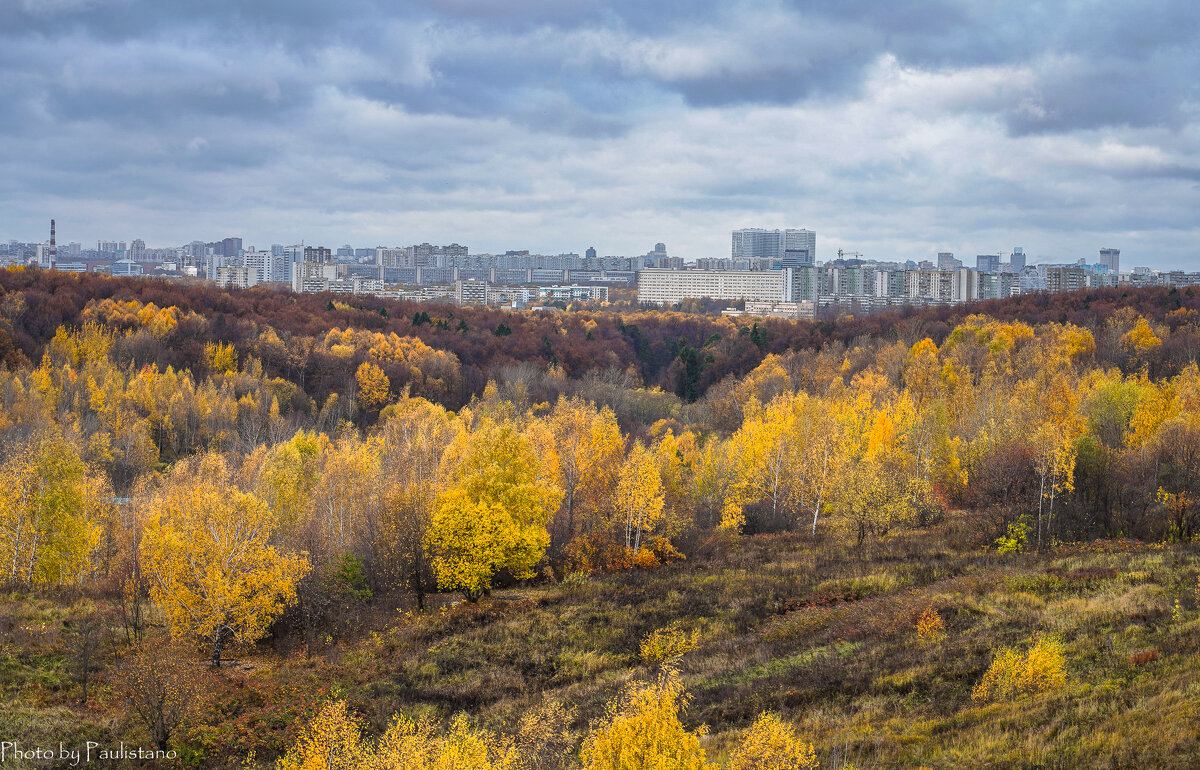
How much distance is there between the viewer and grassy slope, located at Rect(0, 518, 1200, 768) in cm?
1958

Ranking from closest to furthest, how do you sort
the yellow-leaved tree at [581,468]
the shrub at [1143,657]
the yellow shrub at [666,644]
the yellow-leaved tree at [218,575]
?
1. the shrub at [1143,657]
2. the yellow-leaved tree at [218,575]
3. the yellow shrub at [666,644]
4. the yellow-leaved tree at [581,468]

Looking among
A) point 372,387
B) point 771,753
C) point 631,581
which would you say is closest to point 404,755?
point 771,753

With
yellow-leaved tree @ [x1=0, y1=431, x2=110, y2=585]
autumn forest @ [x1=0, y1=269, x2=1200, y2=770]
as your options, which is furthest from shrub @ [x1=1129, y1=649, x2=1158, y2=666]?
Result: yellow-leaved tree @ [x1=0, y1=431, x2=110, y2=585]

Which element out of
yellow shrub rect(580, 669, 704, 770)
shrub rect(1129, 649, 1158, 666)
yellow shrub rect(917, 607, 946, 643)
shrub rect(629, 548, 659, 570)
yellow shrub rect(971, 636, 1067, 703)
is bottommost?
shrub rect(629, 548, 659, 570)

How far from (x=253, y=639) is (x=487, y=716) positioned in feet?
37.9

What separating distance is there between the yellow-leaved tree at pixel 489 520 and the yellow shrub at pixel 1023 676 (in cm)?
2222

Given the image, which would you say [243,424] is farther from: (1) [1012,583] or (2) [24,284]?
(1) [1012,583]

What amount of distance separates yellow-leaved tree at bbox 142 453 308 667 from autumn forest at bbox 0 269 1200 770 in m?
0.18

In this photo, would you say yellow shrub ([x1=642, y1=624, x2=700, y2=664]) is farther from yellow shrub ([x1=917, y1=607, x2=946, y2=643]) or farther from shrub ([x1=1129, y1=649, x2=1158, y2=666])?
shrub ([x1=1129, y1=649, x2=1158, y2=666])

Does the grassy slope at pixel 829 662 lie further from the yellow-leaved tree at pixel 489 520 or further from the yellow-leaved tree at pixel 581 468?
the yellow-leaved tree at pixel 581 468

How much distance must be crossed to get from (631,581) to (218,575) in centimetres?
2004

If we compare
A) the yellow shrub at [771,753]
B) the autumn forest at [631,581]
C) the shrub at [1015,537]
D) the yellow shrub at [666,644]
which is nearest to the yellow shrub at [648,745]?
the autumn forest at [631,581]

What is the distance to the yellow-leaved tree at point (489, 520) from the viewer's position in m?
38.8

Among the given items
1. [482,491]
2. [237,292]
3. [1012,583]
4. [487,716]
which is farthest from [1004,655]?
[237,292]
